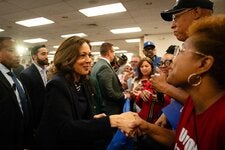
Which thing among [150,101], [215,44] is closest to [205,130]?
[215,44]

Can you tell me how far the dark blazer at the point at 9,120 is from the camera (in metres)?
2.53

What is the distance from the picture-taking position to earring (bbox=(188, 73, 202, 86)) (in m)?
1.09

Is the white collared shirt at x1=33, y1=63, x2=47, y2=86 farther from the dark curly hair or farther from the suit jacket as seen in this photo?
the dark curly hair

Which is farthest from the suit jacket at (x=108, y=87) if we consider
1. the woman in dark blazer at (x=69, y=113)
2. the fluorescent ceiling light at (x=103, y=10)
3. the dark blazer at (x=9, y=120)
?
the fluorescent ceiling light at (x=103, y=10)

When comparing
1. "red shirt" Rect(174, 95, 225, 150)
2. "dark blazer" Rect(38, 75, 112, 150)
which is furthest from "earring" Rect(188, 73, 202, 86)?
"dark blazer" Rect(38, 75, 112, 150)

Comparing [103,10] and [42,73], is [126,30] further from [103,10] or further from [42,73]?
[42,73]

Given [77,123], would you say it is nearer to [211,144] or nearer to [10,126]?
[211,144]

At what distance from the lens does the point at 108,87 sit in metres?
3.70

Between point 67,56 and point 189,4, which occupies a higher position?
point 189,4

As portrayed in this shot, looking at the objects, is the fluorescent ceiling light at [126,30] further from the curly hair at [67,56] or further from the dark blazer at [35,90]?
the curly hair at [67,56]

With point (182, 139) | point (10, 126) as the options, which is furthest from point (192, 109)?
point (10, 126)

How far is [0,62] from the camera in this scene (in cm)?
319

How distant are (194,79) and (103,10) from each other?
592cm

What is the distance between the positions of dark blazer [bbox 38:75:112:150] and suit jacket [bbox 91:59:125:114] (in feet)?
6.51
